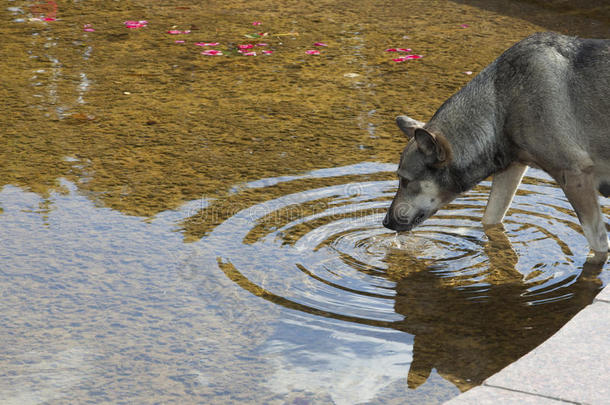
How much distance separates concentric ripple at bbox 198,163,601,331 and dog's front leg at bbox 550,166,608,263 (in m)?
0.16

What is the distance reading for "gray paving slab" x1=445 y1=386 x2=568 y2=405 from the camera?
351 cm

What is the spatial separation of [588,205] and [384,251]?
1.30 metres

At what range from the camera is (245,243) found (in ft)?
18.9

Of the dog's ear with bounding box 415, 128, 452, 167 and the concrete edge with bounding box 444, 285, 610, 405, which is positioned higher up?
the dog's ear with bounding box 415, 128, 452, 167

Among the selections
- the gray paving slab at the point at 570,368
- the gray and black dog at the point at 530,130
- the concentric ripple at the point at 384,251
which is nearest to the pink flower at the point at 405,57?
the concentric ripple at the point at 384,251

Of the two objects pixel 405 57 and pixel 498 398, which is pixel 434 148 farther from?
pixel 405 57

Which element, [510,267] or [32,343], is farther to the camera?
[510,267]

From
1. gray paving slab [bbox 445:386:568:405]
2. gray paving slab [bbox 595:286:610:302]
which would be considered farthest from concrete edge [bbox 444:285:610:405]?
gray paving slab [bbox 595:286:610:302]

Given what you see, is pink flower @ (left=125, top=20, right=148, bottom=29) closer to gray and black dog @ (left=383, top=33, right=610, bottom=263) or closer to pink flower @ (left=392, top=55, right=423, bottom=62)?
pink flower @ (left=392, top=55, right=423, bottom=62)

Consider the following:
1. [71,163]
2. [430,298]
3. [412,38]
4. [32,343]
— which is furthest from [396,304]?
[412,38]

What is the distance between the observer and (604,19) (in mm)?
12148

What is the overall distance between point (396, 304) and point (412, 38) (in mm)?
7103

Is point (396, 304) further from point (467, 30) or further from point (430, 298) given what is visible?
point (467, 30)

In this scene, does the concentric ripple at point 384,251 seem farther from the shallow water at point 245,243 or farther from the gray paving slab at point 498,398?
the gray paving slab at point 498,398
